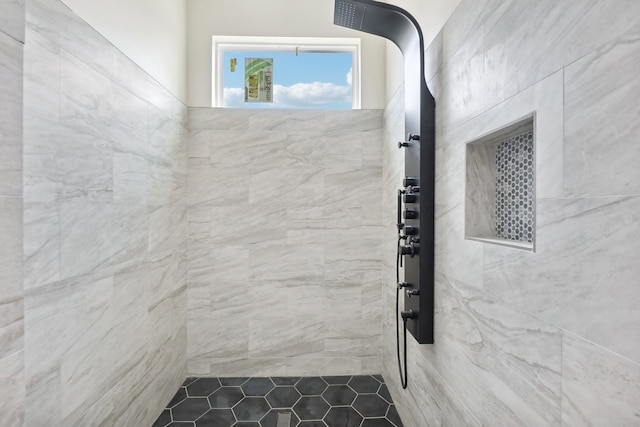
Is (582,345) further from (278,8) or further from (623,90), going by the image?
(278,8)

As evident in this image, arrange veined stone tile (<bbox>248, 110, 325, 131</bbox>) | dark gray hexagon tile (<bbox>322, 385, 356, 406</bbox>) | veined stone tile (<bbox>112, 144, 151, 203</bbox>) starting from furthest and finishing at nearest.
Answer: veined stone tile (<bbox>248, 110, 325, 131</bbox>), dark gray hexagon tile (<bbox>322, 385, 356, 406</bbox>), veined stone tile (<bbox>112, 144, 151, 203</bbox>)

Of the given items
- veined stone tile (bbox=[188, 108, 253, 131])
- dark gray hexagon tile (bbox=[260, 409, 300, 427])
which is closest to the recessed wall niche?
dark gray hexagon tile (bbox=[260, 409, 300, 427])

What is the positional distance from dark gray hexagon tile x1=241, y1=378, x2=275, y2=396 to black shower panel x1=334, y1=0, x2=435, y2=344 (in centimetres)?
128

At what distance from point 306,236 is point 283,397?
3.57 ft

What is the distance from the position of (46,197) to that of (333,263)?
178 centimetres

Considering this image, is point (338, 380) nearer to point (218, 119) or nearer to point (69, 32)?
point (218, 119)

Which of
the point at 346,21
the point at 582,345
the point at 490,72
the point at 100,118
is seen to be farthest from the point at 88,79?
the point at 582,345

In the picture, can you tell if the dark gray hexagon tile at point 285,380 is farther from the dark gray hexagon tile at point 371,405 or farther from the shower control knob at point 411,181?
the shower control knob at point 411,181

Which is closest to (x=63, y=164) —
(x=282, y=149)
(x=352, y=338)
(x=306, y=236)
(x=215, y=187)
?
(x=215, y=187)

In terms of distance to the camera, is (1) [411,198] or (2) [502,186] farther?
(1) [411,198]

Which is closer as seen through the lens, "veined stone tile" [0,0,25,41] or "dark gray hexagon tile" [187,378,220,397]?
"veined stone tile" [0,0,25,41]

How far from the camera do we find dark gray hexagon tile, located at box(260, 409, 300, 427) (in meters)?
2.00

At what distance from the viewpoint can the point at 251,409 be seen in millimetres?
2145

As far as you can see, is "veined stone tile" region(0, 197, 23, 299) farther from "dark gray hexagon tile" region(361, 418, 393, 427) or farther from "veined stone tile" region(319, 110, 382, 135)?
"veined stone tile" region(319, 110, 382, 135)
